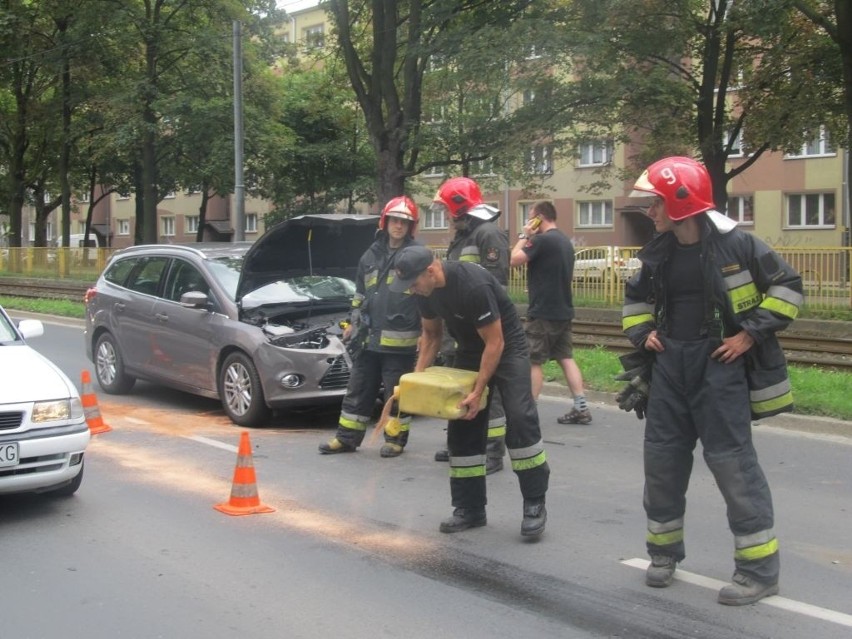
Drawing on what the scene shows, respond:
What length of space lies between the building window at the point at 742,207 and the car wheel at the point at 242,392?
32.7 meters

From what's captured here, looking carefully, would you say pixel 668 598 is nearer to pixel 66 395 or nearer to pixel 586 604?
pixel 586 604

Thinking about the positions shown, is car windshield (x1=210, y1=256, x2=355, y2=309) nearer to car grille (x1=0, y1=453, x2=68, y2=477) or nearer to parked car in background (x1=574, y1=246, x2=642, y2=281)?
car grille (x1=0, y1=453, x2=68, y2=477)

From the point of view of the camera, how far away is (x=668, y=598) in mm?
4387

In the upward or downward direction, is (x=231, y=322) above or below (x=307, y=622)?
above

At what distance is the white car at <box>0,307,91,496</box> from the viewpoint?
538cm

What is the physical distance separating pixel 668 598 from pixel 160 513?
3.13 meters

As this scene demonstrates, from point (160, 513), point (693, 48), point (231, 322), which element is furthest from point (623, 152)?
point (160, 513)

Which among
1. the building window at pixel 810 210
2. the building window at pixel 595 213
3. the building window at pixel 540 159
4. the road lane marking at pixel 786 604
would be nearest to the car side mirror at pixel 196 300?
the road lane marking at pixel 786 604

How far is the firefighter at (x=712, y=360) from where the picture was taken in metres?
4.19

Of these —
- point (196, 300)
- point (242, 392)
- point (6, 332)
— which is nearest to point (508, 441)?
point (6, 332)

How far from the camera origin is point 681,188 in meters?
4.23

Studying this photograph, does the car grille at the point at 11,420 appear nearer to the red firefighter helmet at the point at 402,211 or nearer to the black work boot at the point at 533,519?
the black work boot at the point at 533,519

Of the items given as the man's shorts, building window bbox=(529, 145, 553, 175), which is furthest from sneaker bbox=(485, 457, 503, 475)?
building window bbox=(529, 145, 553, 175)

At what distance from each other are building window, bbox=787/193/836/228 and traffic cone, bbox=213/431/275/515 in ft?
113
